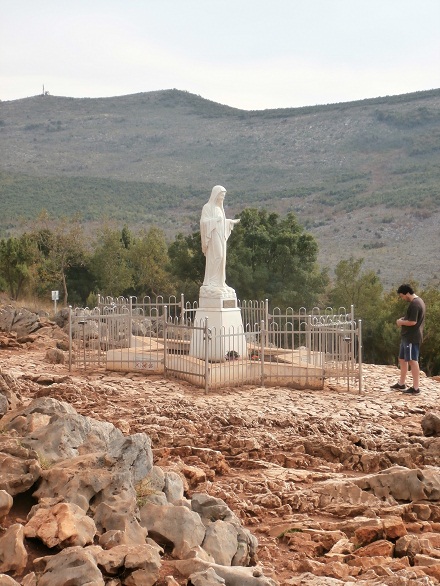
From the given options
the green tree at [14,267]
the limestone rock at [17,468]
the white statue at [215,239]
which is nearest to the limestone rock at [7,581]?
the limestone rock at [17,468]

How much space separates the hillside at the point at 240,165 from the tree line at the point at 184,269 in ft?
37.4

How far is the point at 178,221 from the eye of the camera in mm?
55938

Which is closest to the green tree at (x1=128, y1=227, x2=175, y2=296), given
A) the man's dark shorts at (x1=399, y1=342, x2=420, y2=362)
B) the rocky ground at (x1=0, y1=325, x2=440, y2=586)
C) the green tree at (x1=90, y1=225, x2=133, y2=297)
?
the green tree at (x1=90, y1=225, x2=133, y2=297)

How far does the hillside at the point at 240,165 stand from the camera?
5072cm

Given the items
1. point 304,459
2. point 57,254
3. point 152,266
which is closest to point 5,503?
point 304,459

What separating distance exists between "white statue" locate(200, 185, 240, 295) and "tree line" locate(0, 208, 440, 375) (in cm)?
1138

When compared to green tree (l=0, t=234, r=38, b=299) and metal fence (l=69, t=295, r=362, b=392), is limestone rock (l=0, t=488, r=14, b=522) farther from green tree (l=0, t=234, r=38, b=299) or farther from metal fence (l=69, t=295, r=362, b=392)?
green tree (l=0, t=234, r=38, b=299)

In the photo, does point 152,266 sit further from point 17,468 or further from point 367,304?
point 17,468

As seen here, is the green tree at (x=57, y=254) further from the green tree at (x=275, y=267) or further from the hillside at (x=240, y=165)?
the hillside at (x=240, y=165)

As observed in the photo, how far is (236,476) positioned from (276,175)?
194ft

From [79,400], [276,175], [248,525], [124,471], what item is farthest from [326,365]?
[276,175]

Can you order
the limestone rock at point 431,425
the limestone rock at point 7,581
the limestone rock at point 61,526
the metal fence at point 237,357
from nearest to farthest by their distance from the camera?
1. the limestone rock at point 7,581
2. the limestone rock at point 61,526
3. the limestone rock at point 431,425
4. the metal fence at point 237,357

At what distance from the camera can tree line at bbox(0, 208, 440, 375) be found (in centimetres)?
2928

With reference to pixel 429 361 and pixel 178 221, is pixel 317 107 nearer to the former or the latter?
pixel 178 221
